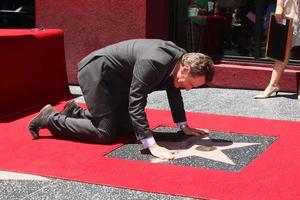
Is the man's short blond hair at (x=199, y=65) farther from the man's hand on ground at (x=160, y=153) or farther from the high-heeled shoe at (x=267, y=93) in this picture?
the high-heeled shoe at (x=267, y=93)

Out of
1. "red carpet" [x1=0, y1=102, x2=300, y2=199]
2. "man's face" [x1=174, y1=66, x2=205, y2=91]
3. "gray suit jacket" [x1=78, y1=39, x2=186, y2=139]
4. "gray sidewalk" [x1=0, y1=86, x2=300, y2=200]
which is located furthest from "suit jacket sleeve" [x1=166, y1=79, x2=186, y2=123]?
"gray sidewalk" [x1=0, y1=86, x2=300, y2=200]

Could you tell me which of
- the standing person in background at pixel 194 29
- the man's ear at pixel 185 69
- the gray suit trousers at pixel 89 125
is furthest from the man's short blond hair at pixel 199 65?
the standing person in background at pixel 194 29

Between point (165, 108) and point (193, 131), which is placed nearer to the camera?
point (193, 131)

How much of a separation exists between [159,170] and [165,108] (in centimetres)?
251

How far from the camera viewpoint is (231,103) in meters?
7.30

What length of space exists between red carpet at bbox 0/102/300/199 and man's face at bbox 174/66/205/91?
65cm

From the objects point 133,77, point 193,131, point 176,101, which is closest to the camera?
point 133,77

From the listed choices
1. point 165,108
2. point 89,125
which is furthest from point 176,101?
point 165,108

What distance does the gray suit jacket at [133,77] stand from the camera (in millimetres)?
4725

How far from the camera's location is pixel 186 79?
4684 mm

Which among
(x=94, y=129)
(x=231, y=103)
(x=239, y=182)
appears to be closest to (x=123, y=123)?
(x=94, y=129)

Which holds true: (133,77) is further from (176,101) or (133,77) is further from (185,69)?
(176,101)

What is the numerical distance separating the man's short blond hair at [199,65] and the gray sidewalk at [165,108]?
1.10m

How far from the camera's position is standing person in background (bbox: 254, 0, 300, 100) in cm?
734
